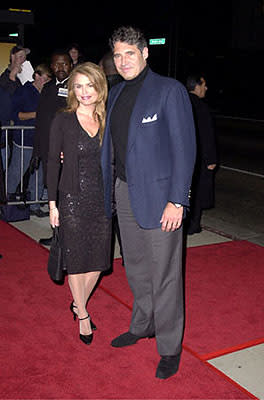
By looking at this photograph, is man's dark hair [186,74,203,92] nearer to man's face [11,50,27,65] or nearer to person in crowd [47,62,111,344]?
man's face [11,50,27,65]

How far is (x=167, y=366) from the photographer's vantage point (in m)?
3.46

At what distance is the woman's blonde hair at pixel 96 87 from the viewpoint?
359cm

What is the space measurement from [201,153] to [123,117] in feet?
10.6

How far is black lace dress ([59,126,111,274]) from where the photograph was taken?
12.1ft

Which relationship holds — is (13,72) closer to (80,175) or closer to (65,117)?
(65,117)

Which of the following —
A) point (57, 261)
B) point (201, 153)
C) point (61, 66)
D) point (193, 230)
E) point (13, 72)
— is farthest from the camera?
point (13, 72)

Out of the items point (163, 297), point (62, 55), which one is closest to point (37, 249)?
point (62, 55)

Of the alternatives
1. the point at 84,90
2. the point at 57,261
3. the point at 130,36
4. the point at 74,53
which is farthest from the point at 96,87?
the point at 74,53

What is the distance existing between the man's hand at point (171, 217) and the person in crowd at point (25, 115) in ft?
14.9

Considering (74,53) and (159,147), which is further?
(74,53)

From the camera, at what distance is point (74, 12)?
164ft

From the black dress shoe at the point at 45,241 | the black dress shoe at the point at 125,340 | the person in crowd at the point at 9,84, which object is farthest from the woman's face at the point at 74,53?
the black dress shoe at the point at 125,340

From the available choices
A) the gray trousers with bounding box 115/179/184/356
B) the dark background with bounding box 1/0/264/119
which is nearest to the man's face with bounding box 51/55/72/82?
the gray trousers with bounding box 115/179/184/356

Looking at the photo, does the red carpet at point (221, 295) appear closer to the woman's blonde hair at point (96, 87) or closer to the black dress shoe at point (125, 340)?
the black dress shoe at point (125, 340)
